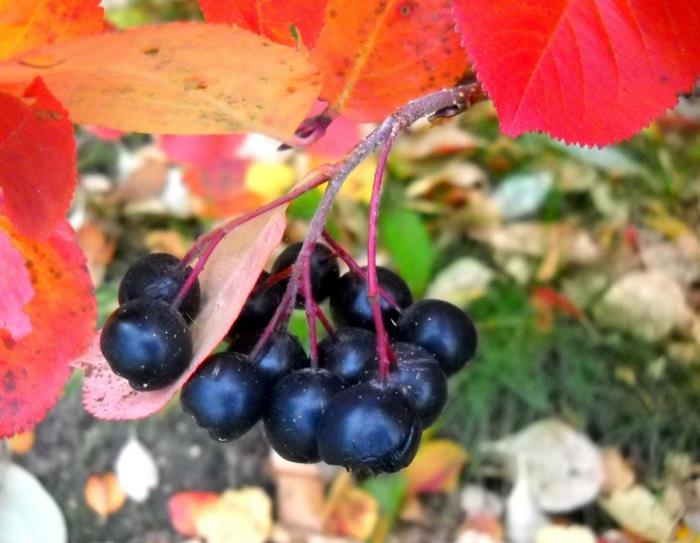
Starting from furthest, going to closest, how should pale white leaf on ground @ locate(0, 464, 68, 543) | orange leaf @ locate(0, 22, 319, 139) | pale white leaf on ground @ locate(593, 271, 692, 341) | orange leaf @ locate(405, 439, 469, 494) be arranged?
pale white leaf on ground @ locate(593, 271, 692, 341), orange leaf @ locate(405, 439, 469, 494), pale white leaf on ground @ locate(0, 464, 68, 543), orange leaf @ locate(0, 22, 319, 139)

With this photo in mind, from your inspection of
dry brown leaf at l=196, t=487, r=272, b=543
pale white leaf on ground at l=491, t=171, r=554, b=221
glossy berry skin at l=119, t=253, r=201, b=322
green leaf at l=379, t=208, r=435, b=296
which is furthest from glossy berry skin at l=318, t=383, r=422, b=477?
pale white leaf on ground at l=491, t=171, r=554, b=221

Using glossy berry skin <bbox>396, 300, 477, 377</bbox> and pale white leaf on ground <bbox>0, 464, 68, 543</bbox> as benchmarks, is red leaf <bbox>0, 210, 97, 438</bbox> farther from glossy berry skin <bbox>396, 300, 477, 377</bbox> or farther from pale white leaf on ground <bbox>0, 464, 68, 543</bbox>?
pale white leaf on ground <bbox>0, 464, 68, 543</bbox>

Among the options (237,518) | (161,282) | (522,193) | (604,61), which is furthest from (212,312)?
(522,193)

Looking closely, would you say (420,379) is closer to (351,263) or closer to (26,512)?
(351,263)

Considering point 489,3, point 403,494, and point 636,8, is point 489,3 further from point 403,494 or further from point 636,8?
point 403,494

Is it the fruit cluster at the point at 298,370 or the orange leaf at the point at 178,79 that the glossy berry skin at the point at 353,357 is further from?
the orange leaf at the point at 178,79

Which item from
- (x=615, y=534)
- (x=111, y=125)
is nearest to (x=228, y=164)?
(x=615, y=534)

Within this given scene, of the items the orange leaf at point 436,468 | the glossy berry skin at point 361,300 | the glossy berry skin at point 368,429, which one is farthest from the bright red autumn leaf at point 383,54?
the orange leaf at point 436,468
